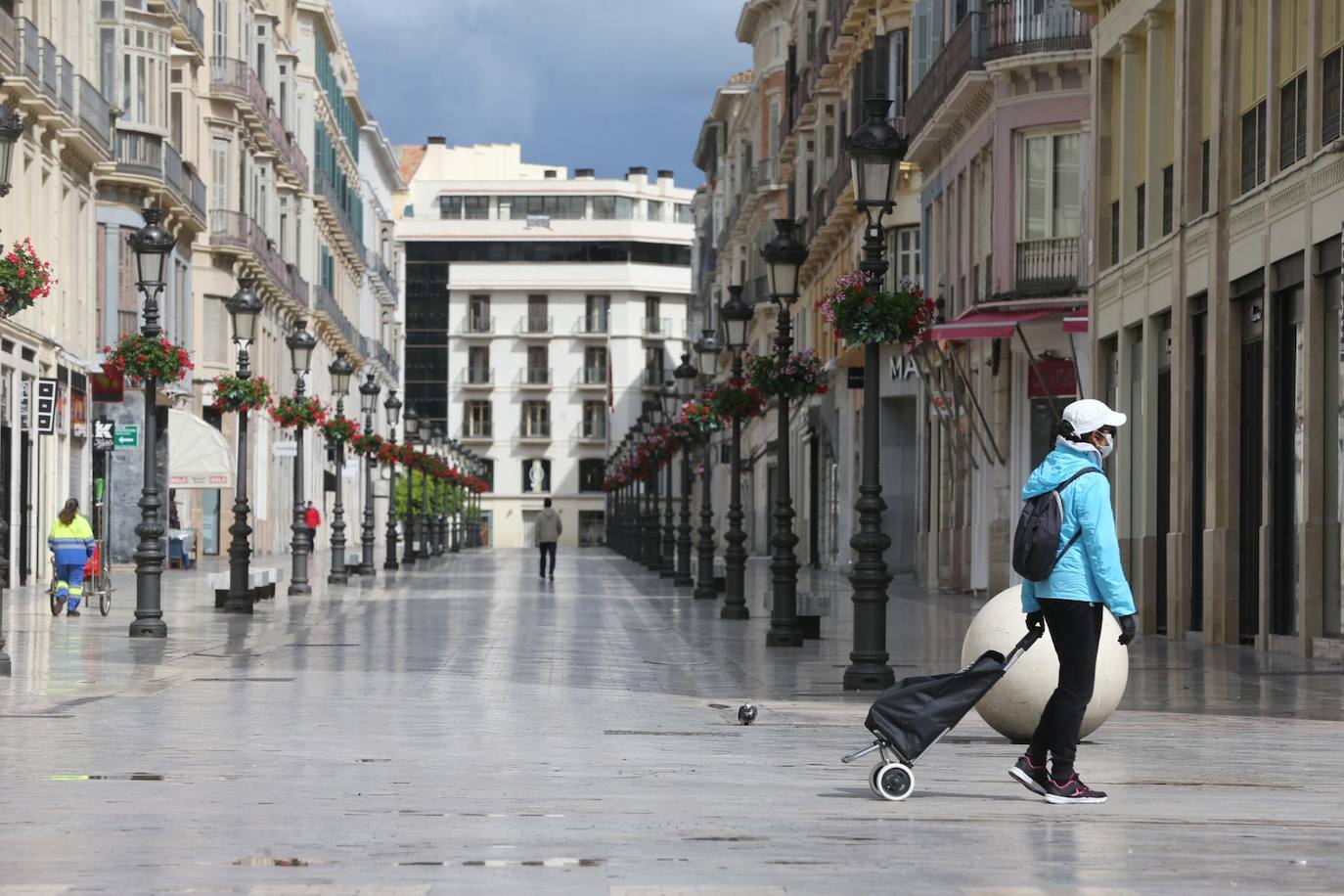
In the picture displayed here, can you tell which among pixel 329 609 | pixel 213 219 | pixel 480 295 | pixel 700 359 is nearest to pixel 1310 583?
pixel 329 609

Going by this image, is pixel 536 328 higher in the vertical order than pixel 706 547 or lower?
higher

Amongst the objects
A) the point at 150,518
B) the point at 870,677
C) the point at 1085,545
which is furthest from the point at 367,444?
the point at 1085,545

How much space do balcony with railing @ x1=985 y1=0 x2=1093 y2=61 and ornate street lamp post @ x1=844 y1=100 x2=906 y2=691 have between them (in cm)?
1813

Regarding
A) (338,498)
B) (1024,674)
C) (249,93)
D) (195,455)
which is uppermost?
(249,93)

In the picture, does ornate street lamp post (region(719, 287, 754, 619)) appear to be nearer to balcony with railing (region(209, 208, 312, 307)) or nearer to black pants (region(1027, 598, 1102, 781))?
black pants (region(1027, 598, 1102, 781))

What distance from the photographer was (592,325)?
484 ft

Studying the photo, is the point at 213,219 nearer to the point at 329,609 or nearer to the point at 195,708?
the point at 329,609

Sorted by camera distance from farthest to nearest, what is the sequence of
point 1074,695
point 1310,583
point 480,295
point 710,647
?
point 480,295, point 710,647, point 1310,583, point 1074,695

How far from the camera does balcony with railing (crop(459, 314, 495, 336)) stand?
482 ft

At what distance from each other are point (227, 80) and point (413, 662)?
160 feet

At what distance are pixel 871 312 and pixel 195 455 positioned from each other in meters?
36.0

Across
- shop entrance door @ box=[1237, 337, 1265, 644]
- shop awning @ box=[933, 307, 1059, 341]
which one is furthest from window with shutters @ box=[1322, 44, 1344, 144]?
shop awning @ box=[933, 307, 1059, 341]

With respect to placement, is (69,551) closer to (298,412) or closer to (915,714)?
(298,412)

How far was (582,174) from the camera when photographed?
6137 inches
